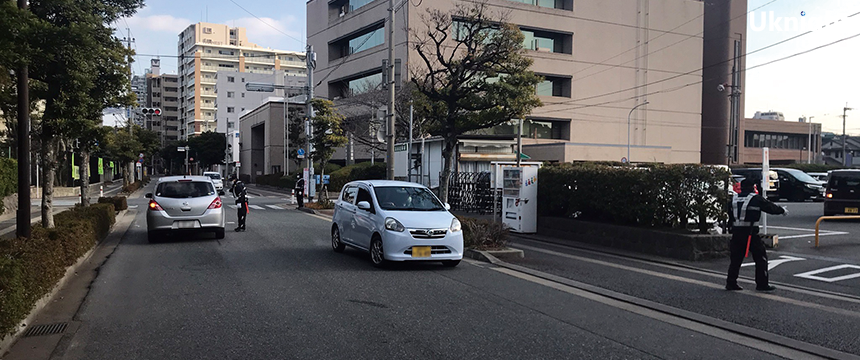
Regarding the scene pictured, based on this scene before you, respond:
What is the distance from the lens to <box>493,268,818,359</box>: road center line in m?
5.92

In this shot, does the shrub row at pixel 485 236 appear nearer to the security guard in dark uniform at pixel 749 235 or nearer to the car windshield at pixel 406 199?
the car windshield at pixel 406 199

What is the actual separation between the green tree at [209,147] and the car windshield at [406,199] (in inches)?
3381

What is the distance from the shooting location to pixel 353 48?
2100 inches

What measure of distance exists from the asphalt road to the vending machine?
5.92 metres

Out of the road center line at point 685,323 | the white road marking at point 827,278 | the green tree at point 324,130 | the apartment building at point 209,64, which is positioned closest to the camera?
the road center line at point 685,323

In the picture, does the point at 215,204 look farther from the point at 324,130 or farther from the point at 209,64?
the point at 209,64

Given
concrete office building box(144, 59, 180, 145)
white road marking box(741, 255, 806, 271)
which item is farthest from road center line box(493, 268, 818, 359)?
concrete office building box(144, 59, 180, 145)

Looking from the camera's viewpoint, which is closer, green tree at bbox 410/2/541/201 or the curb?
the curb

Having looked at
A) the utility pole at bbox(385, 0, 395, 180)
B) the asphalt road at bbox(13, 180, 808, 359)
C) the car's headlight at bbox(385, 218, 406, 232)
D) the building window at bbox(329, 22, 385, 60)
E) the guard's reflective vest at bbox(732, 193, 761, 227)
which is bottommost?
the asphalt road at bbox(13, 180, 808, 359)

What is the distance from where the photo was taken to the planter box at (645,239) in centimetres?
1217

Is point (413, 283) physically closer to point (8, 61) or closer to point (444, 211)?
point (444, 211)

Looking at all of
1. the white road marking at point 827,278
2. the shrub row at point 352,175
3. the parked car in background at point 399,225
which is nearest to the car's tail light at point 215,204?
the parked car in background at point 399,225

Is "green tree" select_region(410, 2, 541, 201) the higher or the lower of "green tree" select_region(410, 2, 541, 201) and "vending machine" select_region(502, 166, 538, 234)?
the higher

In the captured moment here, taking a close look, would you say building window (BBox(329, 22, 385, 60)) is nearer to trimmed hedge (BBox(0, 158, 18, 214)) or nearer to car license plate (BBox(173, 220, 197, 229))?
trimmed hedge (BBox(0, 158, 18, 214))
